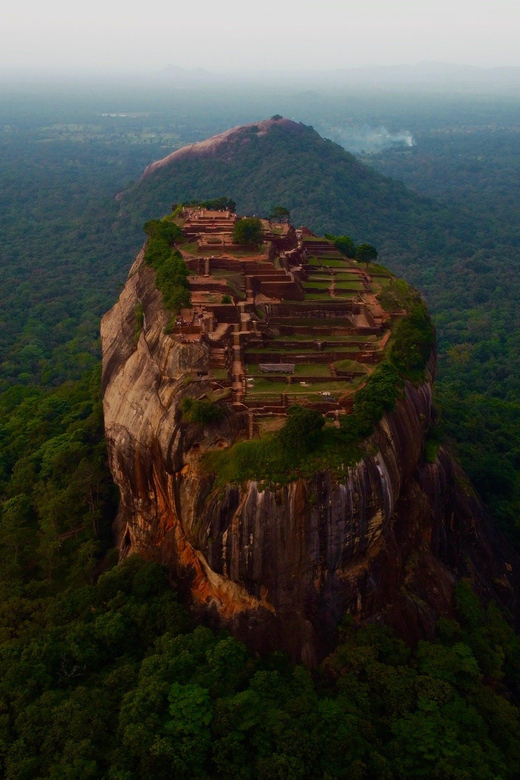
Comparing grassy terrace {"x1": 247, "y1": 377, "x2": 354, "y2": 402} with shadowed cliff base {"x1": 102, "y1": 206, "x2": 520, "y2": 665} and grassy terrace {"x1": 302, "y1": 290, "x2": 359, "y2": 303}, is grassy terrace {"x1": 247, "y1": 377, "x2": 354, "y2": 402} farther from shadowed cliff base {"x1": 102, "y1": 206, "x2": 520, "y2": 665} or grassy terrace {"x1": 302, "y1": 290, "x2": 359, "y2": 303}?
grassy terrace {"x1": 302, "y1": 290, "x2": 359, "y2": 303}

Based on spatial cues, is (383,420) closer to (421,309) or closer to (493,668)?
(493,668)

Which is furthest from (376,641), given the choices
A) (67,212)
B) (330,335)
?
(67,212)

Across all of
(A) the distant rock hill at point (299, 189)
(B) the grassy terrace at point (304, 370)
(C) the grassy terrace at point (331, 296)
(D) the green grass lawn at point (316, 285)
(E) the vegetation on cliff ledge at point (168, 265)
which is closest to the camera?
(B) the grassy terrace at point (304, 370)

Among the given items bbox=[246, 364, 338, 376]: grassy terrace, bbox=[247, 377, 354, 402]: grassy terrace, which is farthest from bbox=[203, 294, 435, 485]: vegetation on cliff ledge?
bbox=[246, 364, 338, 376]: grassy terrace

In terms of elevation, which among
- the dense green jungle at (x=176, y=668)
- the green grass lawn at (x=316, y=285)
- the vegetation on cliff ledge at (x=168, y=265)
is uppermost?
the vegetation on cliff ledge at (x=168, y=265)

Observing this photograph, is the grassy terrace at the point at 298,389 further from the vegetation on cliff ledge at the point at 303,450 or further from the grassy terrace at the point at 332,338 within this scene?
the grassy terrace at the point at 332,338

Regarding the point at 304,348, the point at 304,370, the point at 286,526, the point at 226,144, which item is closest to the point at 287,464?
the point at 286,526

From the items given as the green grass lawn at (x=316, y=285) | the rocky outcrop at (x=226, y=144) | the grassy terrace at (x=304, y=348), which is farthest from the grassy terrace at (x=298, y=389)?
the rocky outcrop at (x=226, y=144)

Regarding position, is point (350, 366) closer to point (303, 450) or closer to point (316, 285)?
point (303, 450)
